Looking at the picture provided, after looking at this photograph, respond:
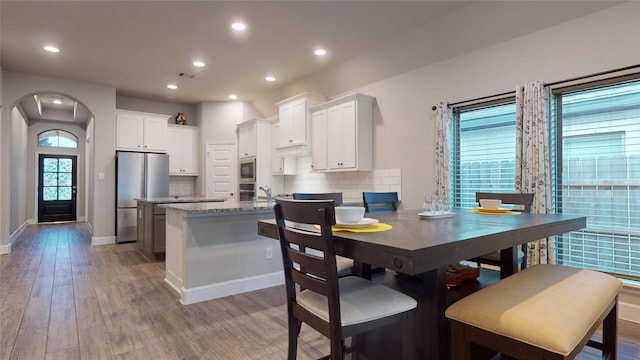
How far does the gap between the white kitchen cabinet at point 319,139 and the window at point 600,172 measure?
2.85 metres

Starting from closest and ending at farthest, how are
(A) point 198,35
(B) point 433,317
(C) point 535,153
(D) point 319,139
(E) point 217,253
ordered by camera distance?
1. (B) point 433,317
2. (C) point 535,153
3. (E) point 217,253
4. (A) point 198,35
5. (D) point 319,139

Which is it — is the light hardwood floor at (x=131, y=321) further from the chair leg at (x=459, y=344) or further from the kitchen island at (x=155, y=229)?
the chair leg at (x=459, y=344)

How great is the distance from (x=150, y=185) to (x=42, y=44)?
2.79 meters

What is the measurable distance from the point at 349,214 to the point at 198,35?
354 cm

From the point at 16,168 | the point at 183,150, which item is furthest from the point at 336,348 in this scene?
the point at 16,168

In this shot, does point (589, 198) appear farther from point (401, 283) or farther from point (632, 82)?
point (401, 283)

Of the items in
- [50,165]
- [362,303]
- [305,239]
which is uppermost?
[50,165]

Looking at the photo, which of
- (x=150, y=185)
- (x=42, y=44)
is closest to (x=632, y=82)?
(x=42, y=44)

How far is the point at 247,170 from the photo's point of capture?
265 inches

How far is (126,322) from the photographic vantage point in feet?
8.64

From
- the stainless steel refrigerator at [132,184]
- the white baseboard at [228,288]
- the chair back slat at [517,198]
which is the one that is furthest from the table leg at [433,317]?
the stainless steel refrigerator at [132,184]

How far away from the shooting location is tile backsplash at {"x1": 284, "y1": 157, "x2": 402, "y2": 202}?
14.4 ft

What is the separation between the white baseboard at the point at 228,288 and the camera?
3064 millimetres

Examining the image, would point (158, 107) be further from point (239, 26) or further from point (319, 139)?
point (239, 26)
